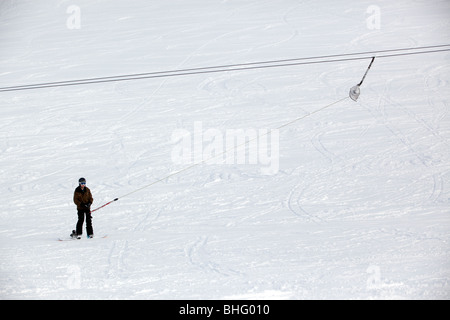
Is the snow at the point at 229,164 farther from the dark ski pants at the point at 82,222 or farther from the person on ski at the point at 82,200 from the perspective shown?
the person on ski at the point at 82,200

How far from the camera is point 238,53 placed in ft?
74.4

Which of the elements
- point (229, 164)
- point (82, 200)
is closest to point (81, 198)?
point (82, 200)

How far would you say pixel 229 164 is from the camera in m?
15.8

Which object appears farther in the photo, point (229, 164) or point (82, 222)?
point (229, 164)

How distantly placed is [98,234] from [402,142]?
27.2 ft

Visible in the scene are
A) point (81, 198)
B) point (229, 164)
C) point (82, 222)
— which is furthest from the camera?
point (229, 164)

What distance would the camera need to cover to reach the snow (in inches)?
387

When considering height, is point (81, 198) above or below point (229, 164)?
below

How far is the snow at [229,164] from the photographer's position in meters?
9.83

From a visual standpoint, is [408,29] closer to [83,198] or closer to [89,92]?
[89,92]

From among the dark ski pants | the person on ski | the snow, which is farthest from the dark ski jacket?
the snow

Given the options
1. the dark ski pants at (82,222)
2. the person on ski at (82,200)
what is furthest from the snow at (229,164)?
the person on ski at (82,200)

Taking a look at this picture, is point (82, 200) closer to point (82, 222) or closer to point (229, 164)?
point (82, 222)
